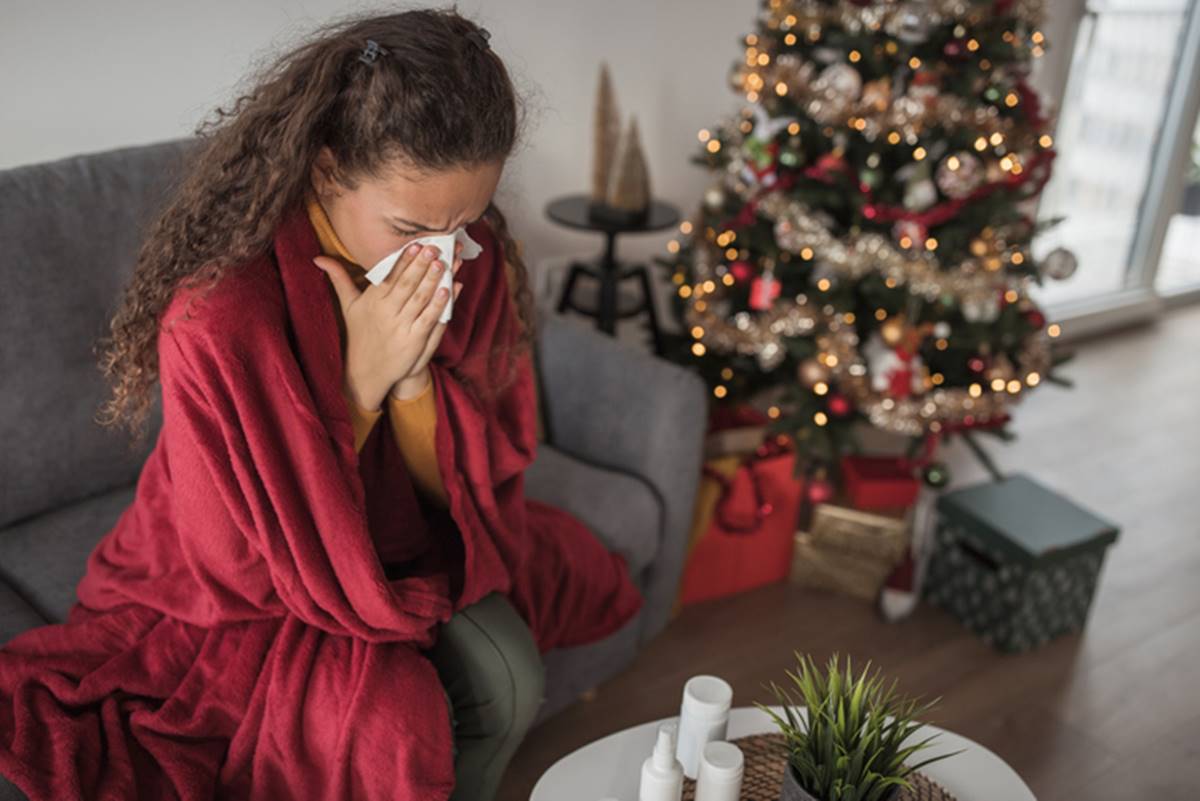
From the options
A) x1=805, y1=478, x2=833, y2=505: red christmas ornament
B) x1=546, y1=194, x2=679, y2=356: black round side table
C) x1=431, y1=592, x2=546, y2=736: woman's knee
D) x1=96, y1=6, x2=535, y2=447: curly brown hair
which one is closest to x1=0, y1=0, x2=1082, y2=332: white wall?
x1=546, y1=194, x2=679, y2=356: black round side table

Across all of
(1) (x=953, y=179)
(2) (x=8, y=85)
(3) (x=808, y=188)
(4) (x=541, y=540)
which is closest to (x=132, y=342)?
(4) (x=541, y=540)

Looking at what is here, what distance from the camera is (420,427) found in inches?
56.4

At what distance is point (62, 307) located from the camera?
1.65 metres

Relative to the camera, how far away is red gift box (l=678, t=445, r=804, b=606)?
7.41 ft

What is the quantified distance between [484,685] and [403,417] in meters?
0.36

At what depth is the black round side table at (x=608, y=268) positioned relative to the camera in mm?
2459

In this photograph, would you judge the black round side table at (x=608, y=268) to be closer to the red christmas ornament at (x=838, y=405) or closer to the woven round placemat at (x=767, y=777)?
the red christmas ornament at (x=838, y=405)

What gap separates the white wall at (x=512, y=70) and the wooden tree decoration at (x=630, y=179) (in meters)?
0.21

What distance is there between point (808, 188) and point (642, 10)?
0.71m

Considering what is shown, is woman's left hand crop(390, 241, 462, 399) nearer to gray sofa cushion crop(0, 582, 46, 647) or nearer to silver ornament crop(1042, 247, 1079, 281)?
gray sofa cushion crop(0, 582, 46, 647)

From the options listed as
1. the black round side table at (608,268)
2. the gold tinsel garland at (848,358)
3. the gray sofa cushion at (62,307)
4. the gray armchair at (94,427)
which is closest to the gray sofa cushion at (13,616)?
the gray armchair at (94,427)

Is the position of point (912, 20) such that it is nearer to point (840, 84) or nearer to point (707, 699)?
point (840, 84)

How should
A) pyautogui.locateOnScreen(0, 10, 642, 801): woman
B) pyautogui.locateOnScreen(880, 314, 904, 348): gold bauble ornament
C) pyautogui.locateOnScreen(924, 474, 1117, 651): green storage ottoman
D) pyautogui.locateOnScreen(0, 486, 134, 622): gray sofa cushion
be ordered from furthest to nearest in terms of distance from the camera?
1. pyautogui.locateOnScreen(880, 314, 904, 348): gold bauble ornament
2. pyautogui.locateOnScreen(924, 474, 1117, 651): green storage ottoman
3. pyautogui.locateOnScreen(0, 486, 134, 622): gray sofa cushion
4. pyautogui.locateOnScreen(0, 10, 642, 801): woman

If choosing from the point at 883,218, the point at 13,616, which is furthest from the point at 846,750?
the point at 883,218
